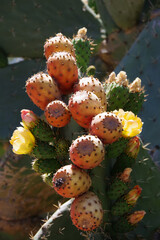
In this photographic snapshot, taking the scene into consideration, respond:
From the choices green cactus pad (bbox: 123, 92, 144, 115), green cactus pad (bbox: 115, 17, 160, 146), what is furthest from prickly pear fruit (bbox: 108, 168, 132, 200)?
green cactus pad (bbox: 115, 17, 160, 146)

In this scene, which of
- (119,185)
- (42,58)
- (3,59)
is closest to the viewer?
(119,185)

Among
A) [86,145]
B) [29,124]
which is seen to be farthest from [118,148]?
[29,124]

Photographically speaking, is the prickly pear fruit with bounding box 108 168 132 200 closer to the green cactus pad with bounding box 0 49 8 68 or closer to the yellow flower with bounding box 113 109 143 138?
the yellow flower with bounding box 113 109 143 138

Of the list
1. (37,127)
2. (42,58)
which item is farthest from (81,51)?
(42,58)

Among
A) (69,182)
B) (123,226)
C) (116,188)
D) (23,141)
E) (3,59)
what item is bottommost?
(123,226)

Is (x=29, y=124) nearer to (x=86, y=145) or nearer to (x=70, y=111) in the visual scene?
(x=70, y=111)

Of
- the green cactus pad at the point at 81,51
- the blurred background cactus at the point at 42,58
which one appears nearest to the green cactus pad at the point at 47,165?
the green cactus pad at the point at 81,51

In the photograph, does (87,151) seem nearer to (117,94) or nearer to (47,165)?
(47,165)
